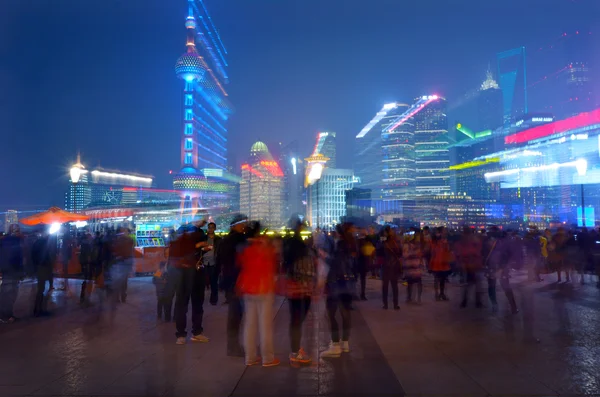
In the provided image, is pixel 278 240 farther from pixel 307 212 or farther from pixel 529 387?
pixel 307 212

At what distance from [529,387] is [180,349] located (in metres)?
4.25

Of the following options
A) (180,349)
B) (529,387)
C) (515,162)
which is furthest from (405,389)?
(515,162)

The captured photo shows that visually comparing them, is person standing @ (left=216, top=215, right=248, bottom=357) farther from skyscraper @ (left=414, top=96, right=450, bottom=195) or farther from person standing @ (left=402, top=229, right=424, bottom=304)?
skyscraper @ (left=414, top=96, right=450, bottom=195)

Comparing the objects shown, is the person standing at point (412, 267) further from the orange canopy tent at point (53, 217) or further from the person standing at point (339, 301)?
the orange canopy tent at point (53, 217)

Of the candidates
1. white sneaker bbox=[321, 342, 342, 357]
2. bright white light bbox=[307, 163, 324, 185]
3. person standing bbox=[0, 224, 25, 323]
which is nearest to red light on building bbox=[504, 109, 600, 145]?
bright white light bbox=[307, 163, 324, 185]

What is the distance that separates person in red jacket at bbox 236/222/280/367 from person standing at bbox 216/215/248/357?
39 cm

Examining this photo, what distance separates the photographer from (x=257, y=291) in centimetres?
541

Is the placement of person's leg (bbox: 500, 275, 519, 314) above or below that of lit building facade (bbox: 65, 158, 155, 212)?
below

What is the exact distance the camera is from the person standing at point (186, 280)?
6492mm

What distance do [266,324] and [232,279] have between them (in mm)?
847

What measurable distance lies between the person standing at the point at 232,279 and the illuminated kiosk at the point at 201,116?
121 m

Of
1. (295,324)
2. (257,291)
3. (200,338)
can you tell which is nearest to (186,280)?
(200,338)

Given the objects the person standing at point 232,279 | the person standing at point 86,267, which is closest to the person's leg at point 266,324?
the person standing at point 232,279

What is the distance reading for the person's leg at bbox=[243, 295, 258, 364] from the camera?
546cm
